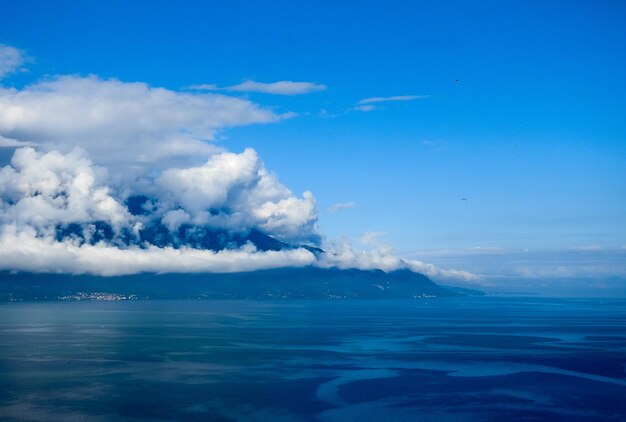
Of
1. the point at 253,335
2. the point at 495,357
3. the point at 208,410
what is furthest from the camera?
the point at 253,335

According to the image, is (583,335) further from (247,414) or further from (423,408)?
(247,414)

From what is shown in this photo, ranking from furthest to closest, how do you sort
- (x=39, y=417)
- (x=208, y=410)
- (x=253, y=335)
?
(x=253, y=335), (x=208, y=410), (x=39, y=417)

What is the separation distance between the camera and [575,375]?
109 metres

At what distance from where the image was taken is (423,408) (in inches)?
3219

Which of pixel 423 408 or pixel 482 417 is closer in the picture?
pixel 482 417

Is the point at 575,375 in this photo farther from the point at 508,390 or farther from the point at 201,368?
the point at 201,368

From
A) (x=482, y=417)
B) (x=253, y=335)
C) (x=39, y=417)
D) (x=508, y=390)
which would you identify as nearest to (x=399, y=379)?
(x=508, y=390)

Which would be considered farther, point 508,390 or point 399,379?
point 399,379

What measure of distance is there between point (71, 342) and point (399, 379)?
100878 millimetres

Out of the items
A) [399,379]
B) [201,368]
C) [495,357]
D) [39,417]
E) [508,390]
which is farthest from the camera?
[495,357]

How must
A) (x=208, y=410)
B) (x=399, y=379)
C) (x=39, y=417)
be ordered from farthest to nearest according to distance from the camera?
1. (x=399, y=379)
2. (x=208, y=410)
3. (x=39, y=417)

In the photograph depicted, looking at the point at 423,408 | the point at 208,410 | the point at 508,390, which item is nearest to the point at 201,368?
the point at 208,410

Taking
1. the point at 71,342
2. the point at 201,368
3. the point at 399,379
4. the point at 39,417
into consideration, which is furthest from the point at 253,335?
the point at 39,417

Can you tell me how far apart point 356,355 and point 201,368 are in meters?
39.7
